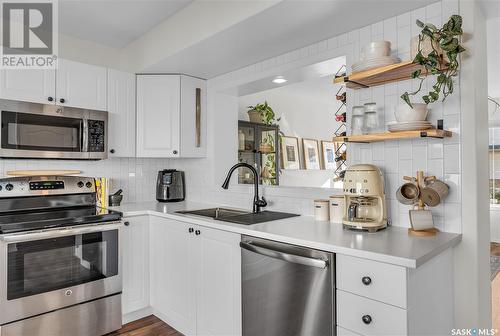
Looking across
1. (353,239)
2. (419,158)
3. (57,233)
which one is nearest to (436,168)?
(419,158)

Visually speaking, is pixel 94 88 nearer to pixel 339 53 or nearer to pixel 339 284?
pixel 339 53

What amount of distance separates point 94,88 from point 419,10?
94.8 inches

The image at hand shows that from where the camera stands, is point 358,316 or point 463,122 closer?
point 358,316

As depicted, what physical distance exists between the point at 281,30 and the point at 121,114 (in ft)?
5.34

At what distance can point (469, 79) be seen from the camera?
159 cm

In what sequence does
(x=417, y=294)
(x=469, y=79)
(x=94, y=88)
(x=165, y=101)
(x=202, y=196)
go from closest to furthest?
(x=417, y=294) < (x=469, y=79) < (x=94, y=88) < (x=165, y=101) < (x=202, y=196)

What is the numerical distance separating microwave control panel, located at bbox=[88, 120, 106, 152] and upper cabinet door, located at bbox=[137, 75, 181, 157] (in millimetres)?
339

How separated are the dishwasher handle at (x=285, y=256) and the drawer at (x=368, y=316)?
144 mm

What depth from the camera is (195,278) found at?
2.20 meters

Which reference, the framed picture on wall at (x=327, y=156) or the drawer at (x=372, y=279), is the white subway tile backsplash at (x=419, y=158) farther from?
the framed picture on wall at (x=327, y=156)

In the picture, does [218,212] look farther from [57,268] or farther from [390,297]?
[390,297]

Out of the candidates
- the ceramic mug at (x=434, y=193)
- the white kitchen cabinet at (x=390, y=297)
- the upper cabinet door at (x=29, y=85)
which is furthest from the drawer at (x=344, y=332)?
the upper cabinet door at (x=29, y=85)

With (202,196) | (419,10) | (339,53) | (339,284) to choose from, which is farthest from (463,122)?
(202,196)

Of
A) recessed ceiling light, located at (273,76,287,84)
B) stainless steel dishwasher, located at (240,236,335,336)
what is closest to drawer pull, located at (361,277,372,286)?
stainless steel dishwasher, located at (240,236,335,336)
